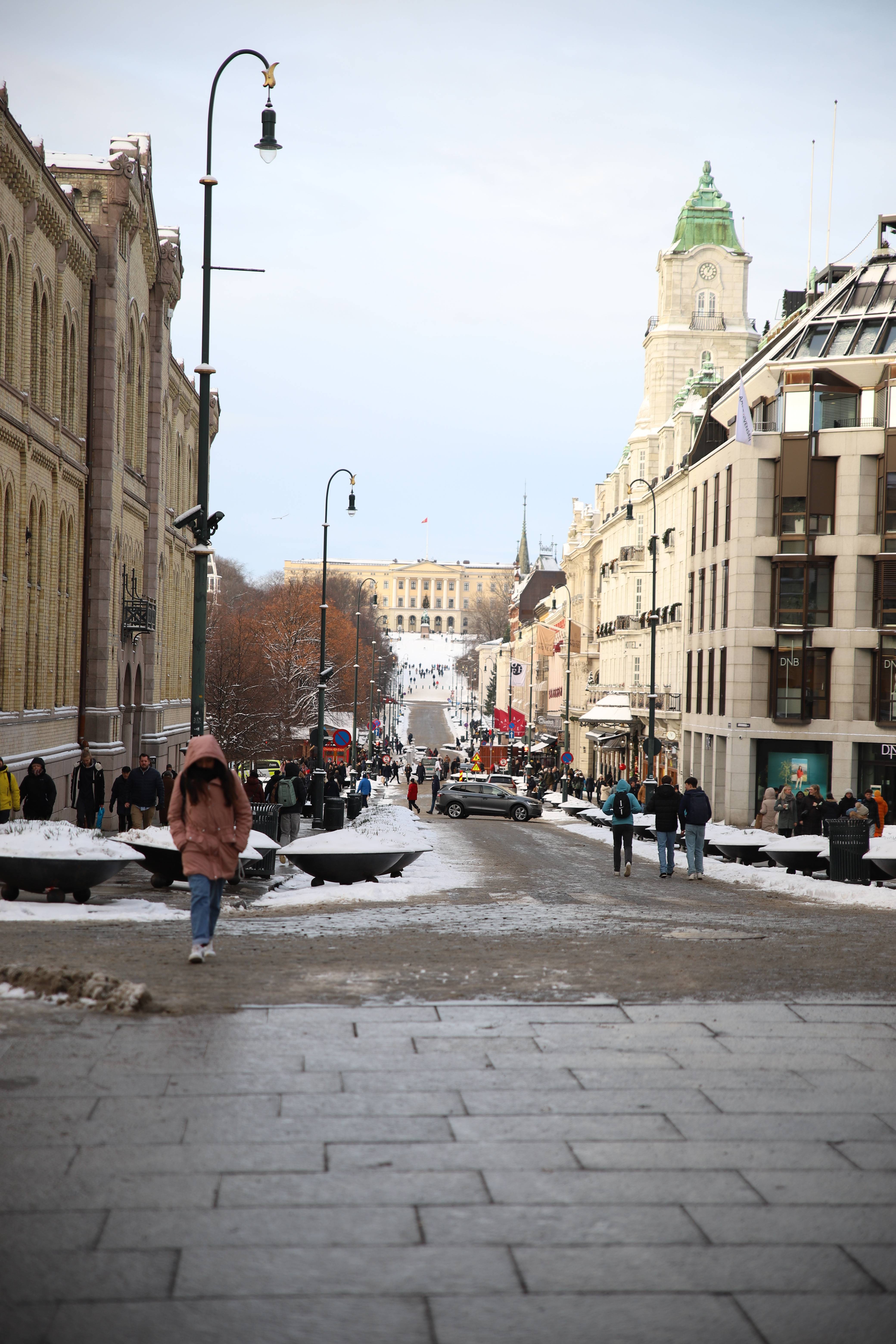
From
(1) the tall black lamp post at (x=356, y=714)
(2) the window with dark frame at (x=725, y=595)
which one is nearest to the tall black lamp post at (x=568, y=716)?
(1) the tall black lamp post at (x=356, y=714)

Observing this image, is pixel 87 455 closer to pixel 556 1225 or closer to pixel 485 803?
pixel 485 803

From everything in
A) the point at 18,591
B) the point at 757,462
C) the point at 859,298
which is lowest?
the point at 18,591

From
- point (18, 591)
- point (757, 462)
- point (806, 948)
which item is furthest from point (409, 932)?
point (757, 462)

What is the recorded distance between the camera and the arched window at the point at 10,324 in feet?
79.9

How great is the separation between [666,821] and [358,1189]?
15986 millimetres

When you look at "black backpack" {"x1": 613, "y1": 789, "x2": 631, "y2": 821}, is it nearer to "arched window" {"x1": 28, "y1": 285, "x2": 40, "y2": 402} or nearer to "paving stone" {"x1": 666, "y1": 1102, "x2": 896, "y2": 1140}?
"arched window" {"x1": 28, "y1": 285, "x2": 40, "y2": 402}

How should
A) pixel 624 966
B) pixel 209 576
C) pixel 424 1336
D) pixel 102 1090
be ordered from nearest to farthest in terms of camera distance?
pixel 424 1336, pixel 102 1090, pixel 624 966, pixel 209 576

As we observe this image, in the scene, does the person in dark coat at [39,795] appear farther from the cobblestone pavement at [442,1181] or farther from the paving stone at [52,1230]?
the paving stone at [52,1230]

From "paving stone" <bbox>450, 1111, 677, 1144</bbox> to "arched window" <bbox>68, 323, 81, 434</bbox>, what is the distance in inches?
1047

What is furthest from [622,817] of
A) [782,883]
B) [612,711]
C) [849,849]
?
[612,711]

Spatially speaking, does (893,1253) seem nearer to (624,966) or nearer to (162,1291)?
Result: (162,1291)

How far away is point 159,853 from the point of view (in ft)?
48.0

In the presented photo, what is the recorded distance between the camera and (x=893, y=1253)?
4.50 m

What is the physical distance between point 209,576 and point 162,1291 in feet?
432
